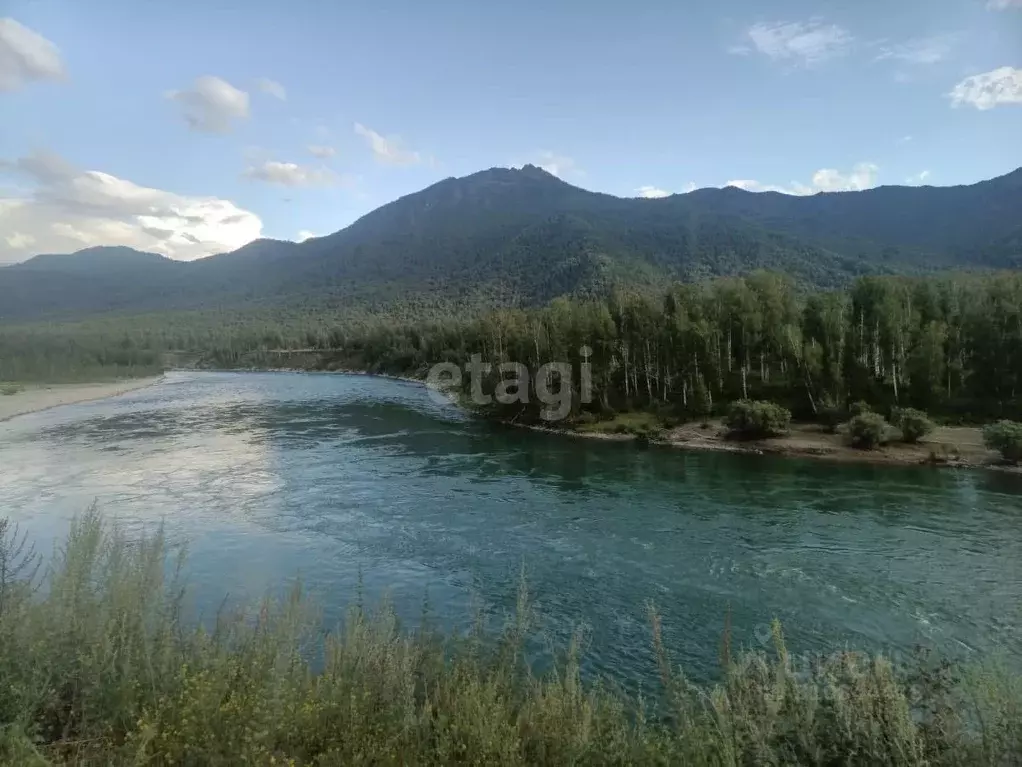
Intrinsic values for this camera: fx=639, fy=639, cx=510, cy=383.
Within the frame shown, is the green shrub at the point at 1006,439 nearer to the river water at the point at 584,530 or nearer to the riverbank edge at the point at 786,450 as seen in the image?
the riverbank edge at the point at 786,450

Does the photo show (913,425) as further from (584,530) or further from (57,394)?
(57,394)

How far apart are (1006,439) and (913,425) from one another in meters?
5.75

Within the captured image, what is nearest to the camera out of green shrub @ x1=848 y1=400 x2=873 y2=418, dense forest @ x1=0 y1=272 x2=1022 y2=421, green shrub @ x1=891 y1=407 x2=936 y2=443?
green shrub @ x1=891 y1=407 x2=936 y2=443

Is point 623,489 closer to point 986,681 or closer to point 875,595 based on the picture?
point 875,595

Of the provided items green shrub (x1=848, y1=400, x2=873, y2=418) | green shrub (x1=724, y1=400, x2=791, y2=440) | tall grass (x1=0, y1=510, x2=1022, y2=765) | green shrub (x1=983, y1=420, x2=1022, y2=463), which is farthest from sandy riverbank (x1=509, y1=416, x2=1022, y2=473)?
tall grass (x1=0, y1=510, x2=1022, y2=765)

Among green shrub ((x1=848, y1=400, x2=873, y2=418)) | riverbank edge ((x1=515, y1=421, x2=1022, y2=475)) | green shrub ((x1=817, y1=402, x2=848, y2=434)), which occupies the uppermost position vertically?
green shrub ((x1=848, y1=400, x2=873, y2=418))

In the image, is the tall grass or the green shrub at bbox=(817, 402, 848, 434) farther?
the green shrub at bbox=(817, 402, 848, 434)

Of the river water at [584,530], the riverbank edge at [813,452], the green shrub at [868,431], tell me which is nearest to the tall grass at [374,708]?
the river water at [584,530]

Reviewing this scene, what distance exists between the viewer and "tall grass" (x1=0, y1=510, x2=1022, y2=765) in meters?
8.49

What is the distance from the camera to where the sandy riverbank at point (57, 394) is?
8144 centimetres

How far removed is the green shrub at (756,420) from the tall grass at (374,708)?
134ft

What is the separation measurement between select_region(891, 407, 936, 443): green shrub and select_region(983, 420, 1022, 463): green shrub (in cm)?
393

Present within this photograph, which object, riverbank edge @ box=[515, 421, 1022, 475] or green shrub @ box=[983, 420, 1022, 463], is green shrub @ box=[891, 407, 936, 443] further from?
green shrub @ box=[983, 420, 1022, 463]

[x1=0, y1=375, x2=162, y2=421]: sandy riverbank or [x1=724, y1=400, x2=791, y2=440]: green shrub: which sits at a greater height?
[x1=0, y1=375, x2=162, y2=421]: sandy riverbank
